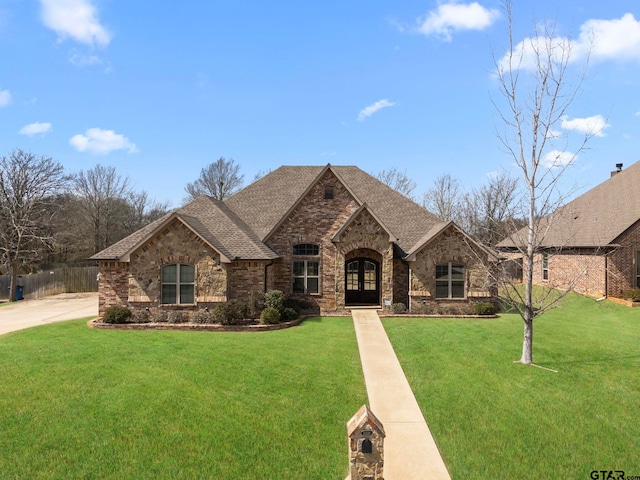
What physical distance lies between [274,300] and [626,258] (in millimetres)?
20215

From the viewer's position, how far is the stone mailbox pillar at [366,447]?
5898mm

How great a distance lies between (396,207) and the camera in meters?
24.5

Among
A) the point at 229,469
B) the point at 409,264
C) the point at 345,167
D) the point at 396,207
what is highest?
the point at 345,167

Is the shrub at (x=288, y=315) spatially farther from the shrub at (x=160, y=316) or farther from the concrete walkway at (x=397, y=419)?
the shrub at (x=160, y=316)

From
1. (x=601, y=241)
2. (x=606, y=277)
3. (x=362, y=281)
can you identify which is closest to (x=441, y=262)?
(x=362, y=281)

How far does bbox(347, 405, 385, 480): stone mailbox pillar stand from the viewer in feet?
19.4

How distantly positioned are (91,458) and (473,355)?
10651mm

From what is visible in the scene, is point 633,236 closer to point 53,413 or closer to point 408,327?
point 408,327

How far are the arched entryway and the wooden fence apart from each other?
2208 centimetres

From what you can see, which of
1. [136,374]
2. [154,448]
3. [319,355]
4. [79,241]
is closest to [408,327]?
[319,355]

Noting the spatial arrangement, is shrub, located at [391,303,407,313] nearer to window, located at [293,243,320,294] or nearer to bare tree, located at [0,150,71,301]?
window, located at [293,243,320,294]

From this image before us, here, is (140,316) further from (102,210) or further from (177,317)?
(102,210)

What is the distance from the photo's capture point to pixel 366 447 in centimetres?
593

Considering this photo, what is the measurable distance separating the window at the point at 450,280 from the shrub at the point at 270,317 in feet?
27.7
